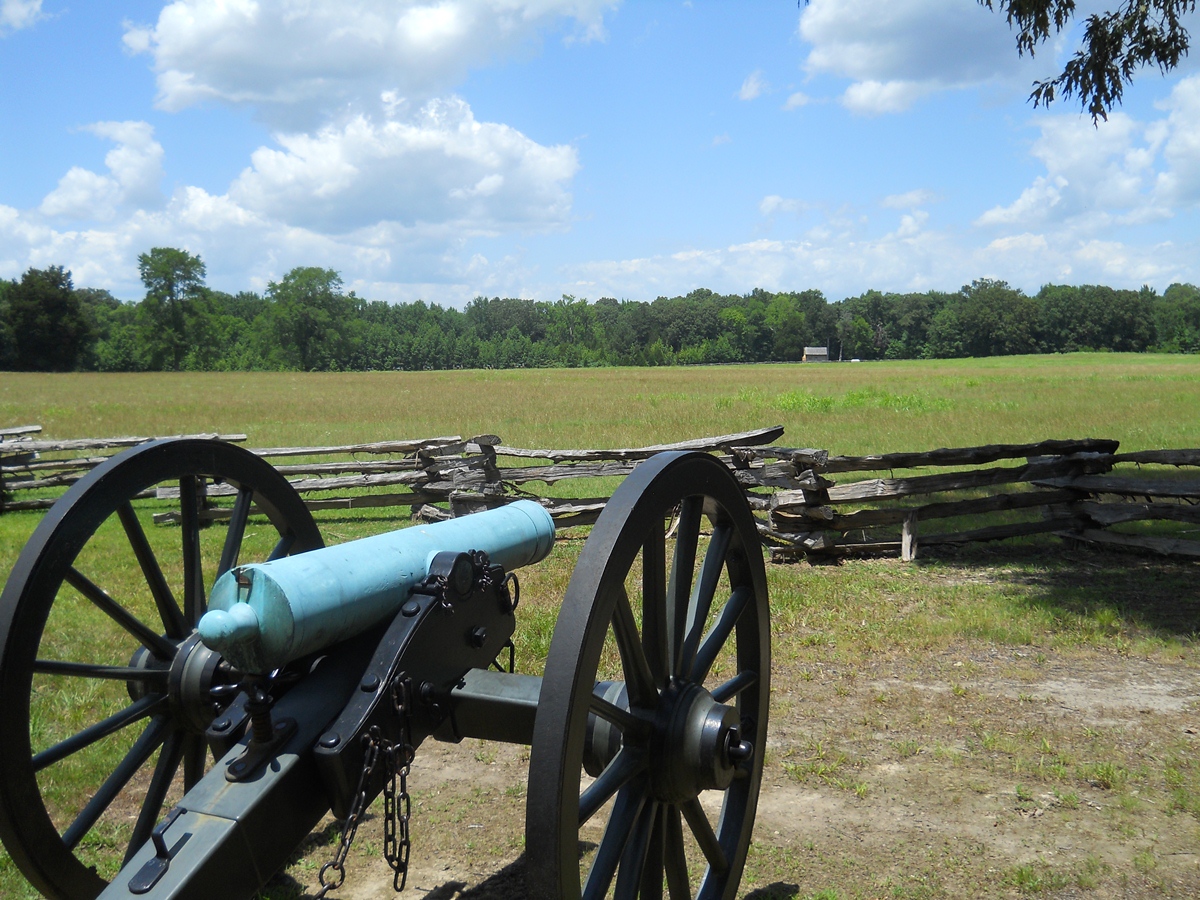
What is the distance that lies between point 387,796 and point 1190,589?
7.33 meters

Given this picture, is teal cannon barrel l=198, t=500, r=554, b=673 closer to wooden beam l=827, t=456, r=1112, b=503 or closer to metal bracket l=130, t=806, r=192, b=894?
metal bracket l=130, t=806, r=192, b=894

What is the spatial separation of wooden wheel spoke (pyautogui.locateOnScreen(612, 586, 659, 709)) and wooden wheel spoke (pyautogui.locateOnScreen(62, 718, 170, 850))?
1484 millimetres

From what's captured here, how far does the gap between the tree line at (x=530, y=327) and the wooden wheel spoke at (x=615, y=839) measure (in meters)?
80.6

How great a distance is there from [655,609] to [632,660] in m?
0.16

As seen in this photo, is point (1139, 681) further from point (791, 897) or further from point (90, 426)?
point (90, 426)

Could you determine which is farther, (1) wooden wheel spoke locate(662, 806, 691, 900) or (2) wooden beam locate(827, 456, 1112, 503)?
(2) wooden beam locate(827, 456, 1112, 503)

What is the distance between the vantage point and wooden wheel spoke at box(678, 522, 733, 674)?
2768mm

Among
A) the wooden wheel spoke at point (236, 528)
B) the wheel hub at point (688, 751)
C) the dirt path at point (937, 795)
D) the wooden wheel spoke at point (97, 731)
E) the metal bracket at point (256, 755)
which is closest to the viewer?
the metal bracket at point (256, 755)

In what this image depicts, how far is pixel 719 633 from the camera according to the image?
2939 mm

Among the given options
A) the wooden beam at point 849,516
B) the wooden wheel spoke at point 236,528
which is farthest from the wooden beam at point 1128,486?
the wooden wheel spoke at point 236,528

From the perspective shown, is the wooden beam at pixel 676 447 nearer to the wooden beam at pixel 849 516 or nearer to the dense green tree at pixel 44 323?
the wooden beam at pixel 849 516

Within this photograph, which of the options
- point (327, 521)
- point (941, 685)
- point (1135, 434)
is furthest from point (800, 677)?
point (1135, 434)

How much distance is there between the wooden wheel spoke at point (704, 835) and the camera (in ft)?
8.83

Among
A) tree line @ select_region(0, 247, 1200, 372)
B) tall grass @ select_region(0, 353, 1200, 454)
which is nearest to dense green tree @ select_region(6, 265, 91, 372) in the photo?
tree line @ select_region(0, 247, 1200, 372)
